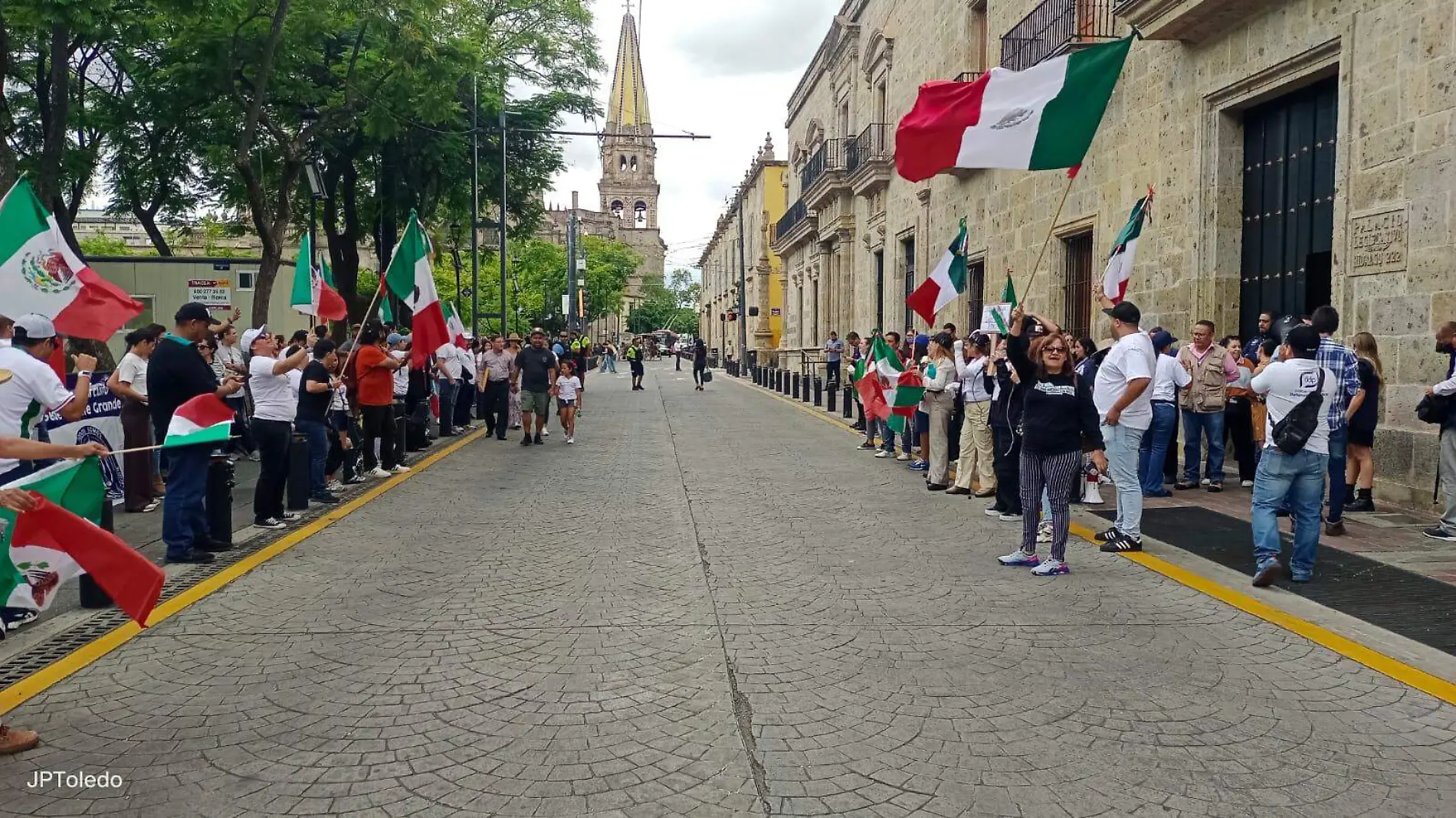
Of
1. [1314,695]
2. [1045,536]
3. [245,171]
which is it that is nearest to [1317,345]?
[1045,536]

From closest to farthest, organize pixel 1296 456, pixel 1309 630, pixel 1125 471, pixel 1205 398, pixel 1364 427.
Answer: pixel 1309 630
pixel 1296 456
pixel 1125 471
pixel 1364 427
pixel 1205 398

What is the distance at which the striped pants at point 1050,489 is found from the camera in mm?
7031

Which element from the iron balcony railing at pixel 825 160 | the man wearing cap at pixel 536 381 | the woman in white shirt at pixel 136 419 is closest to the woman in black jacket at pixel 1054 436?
the woman in white shirt at pixel 136 419

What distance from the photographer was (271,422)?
872 centimetres

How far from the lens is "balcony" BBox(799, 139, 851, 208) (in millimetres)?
31534

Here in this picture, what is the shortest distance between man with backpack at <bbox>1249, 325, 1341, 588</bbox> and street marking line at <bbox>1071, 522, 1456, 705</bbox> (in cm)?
36

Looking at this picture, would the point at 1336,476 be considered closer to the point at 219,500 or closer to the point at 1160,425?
the point at 1160,425

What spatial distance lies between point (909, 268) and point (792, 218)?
1469cm

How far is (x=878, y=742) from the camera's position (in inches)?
159

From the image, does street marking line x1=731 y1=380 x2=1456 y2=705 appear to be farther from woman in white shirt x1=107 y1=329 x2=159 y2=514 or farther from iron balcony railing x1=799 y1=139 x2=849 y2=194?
iron balcony railing x1=799 y1=139 x2=849 y2=194

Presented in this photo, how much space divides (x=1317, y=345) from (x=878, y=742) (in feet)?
14.7

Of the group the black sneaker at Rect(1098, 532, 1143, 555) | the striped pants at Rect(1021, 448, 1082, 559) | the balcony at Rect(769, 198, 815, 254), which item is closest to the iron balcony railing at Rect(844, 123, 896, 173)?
the balcony at Rect(769, 198, 815, 254)

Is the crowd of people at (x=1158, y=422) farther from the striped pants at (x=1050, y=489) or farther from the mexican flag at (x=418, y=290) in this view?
the mexican flag at (x=418, y=290)

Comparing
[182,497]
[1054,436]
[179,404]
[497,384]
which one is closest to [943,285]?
[1054,436]
